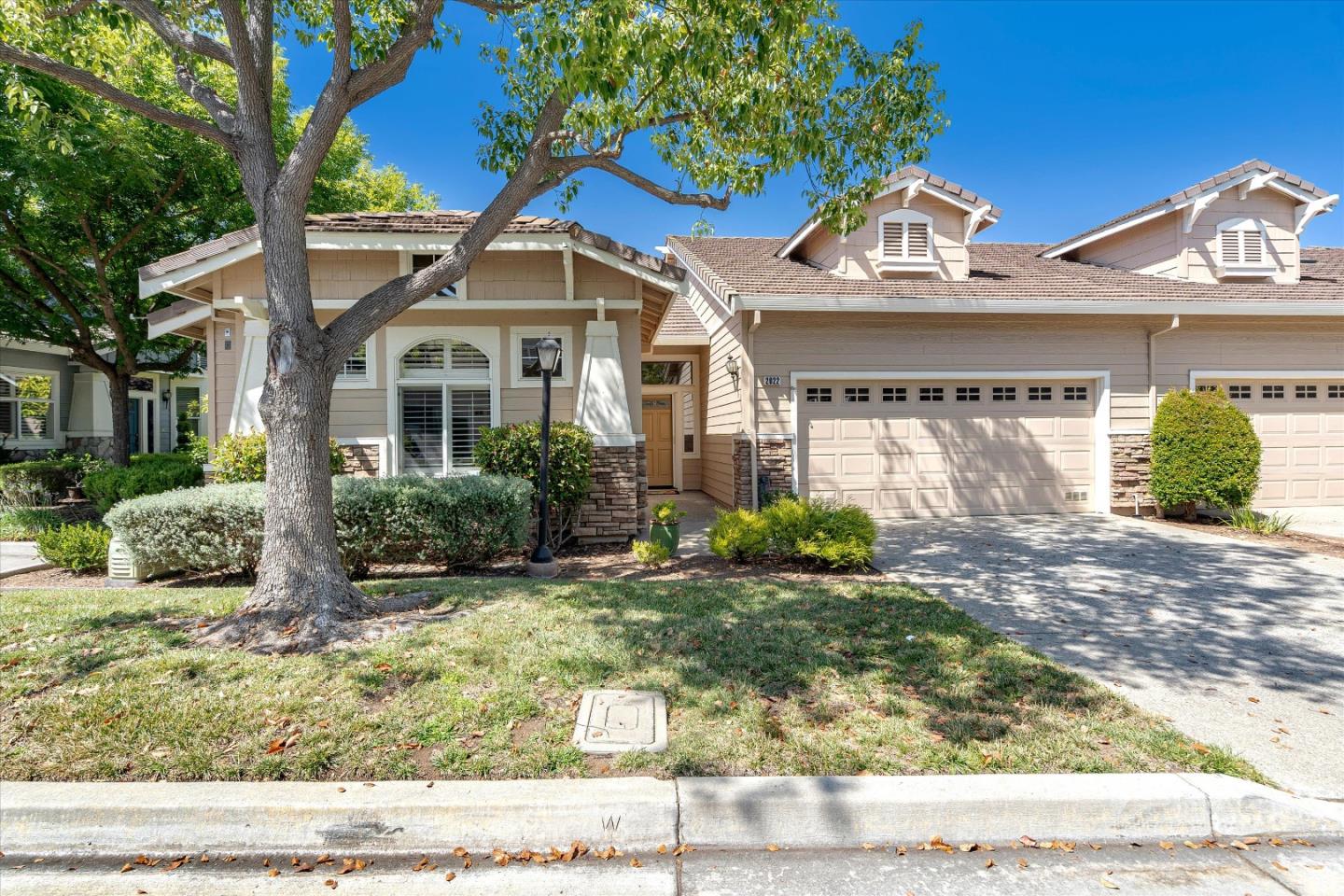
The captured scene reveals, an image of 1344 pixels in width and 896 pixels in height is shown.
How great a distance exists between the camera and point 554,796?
2598 mm

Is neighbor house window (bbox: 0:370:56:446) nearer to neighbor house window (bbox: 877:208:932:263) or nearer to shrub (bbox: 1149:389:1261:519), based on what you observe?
→ neighbor house window (bbox: 877:208:932:263)

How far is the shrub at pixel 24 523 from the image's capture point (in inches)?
338

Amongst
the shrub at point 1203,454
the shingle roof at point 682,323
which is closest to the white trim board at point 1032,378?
the shrub at point 1203,454

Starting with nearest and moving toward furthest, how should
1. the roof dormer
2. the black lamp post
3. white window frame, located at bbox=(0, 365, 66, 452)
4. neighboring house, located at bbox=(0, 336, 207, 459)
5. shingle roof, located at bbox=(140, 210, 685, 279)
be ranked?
the black lamp post < shingle roof, located at bbox=(140, 210, 685, 279) < the roof dormer < neighboring house, located at bbox=(0, 336, 207, 459) < white window frame, located at bbox=(0, 365, 66, 452)

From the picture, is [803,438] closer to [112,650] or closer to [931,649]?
[931,649]

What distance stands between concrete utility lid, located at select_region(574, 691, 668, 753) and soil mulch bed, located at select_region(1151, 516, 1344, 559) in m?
8.74

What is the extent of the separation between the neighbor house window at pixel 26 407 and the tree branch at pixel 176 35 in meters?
15.5

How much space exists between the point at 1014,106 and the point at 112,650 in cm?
1401

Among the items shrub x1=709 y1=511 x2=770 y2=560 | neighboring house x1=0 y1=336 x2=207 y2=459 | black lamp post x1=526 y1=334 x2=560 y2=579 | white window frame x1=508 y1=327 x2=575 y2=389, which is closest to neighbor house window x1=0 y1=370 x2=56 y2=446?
neighboring house x1=0 y1=336 x2=207 y2=459

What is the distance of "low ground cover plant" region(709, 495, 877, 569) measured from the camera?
6246 mm

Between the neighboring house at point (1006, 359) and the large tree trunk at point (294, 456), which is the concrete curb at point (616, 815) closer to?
the large tree trunk at point (294, 456)

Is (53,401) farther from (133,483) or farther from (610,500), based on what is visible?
(610,500)

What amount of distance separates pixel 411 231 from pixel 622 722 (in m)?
7.02

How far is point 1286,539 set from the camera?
8.23m
